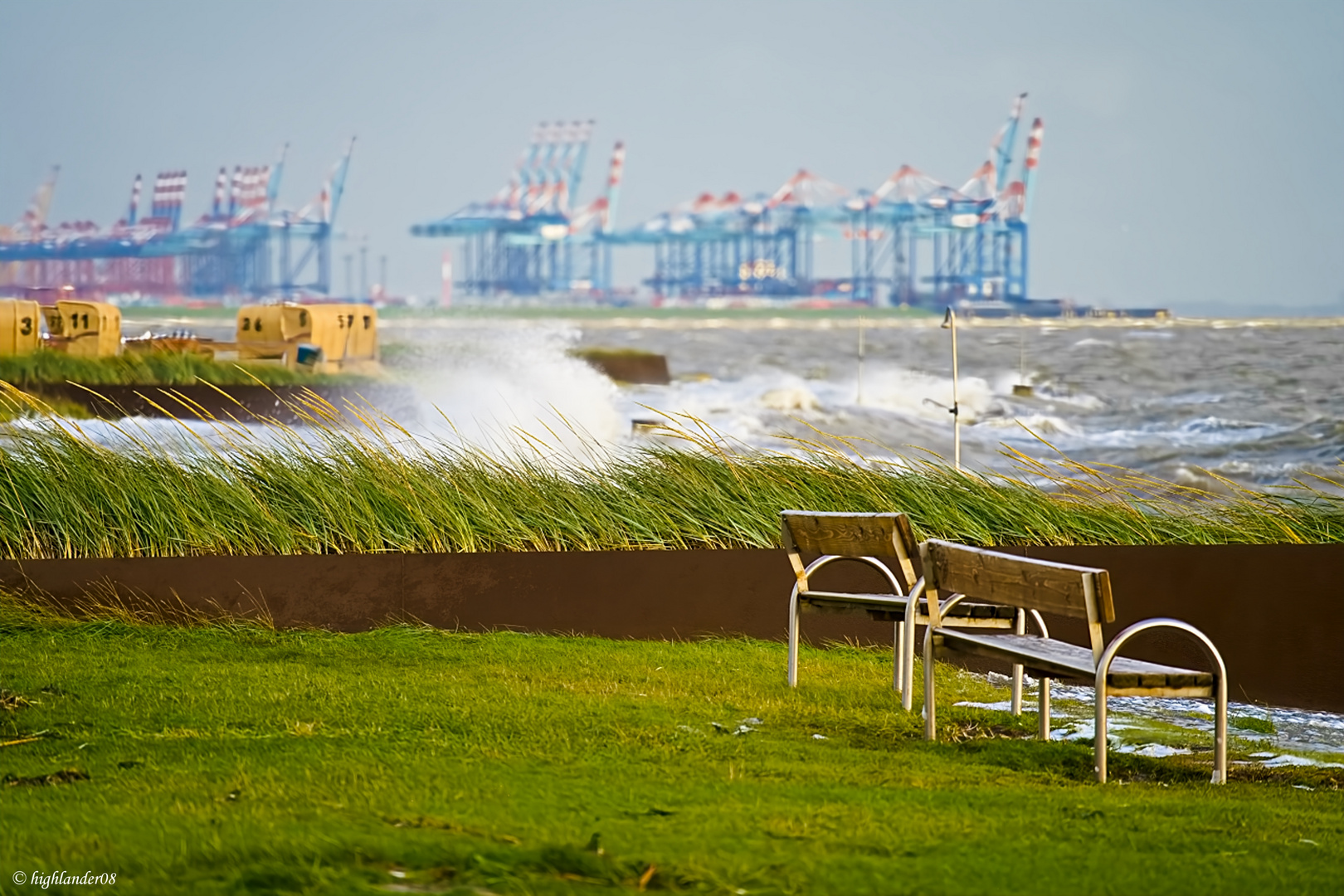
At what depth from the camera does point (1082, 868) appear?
109 inches

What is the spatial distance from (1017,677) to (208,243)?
40.6ft

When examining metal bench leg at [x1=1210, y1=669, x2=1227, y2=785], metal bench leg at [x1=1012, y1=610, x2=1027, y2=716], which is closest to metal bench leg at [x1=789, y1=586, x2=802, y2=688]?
metal bench leg at [x1=1012, y1=610, x2=1027, y2=716]

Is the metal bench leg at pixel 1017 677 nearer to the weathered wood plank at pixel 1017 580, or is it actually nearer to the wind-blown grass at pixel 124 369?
the weathered wood plank at pixel 1017 580

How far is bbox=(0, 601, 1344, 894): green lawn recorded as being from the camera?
8.61 ft

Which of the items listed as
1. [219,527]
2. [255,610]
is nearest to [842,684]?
[255,610]

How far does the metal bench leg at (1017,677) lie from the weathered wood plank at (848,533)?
375 mm

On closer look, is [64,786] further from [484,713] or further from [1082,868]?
[1082,868]

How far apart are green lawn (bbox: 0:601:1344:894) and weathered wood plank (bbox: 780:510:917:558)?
0.43m

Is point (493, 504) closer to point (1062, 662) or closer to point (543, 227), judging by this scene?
point (1062, 662)

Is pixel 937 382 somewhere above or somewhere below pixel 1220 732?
above

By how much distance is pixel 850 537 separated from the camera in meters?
4.99

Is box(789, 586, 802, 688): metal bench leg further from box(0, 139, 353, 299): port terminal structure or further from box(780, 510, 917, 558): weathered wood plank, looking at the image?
box(0, 139, 353, 299): port terminal structure

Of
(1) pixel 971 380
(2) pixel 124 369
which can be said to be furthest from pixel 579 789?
(1) pixel 971 380

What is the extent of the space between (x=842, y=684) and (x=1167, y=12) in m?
12.7
